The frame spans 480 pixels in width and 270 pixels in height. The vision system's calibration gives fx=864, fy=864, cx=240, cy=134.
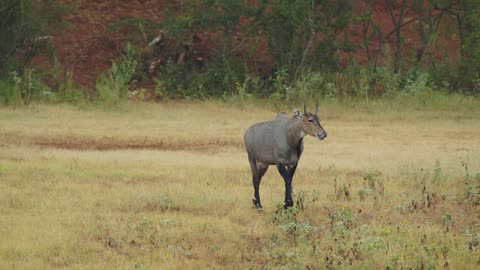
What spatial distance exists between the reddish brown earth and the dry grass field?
964cm

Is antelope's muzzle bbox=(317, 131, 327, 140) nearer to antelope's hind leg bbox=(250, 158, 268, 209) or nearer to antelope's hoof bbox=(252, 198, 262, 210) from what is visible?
antelope's hind leg bbox=(250, 158, 268, 209)

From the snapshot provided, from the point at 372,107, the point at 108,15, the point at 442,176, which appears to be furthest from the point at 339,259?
the point at 108,15

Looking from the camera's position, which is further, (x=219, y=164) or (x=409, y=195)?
(x=219, y=164)

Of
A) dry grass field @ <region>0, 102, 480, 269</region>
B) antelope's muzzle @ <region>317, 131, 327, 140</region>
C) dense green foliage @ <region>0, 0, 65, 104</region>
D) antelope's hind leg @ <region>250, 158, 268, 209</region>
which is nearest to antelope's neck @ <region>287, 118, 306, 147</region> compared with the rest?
antelope's muzzle @ <region>317, 131, 327, 140</region>

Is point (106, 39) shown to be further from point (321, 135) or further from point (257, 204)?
point (321, 135)

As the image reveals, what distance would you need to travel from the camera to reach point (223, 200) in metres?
11.6

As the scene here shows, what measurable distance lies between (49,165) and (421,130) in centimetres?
967

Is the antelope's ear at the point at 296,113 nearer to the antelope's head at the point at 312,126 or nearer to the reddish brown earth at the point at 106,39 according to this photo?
the antelope's head at the point at 312,126

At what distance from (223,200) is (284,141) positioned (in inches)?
57.5

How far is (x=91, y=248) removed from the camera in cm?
899

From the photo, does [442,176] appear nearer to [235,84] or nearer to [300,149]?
[300,149]

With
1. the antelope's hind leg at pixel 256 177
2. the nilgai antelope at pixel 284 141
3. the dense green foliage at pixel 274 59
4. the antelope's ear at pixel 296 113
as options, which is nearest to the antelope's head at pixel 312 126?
the nilgai antelope at pixel 284 141

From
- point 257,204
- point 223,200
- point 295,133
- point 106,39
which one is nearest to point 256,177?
point 257,204

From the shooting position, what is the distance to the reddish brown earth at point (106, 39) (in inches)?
1212
